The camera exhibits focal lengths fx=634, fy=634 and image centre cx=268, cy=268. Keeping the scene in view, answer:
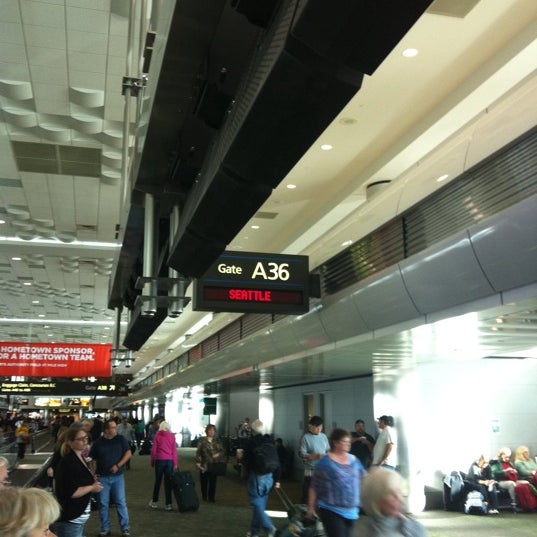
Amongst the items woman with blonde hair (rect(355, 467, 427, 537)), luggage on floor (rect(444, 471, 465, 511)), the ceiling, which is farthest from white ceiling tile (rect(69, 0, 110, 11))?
luggage on floor (rect(444, 471, 465, 511))

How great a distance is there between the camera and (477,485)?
1066 centimetres

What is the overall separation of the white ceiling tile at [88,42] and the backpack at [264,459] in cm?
480

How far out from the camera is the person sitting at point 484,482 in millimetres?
10641

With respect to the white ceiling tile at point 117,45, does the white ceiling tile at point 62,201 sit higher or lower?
higher

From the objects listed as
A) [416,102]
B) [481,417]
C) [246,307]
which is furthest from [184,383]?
[416,102]

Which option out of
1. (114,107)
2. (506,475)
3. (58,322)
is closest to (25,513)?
(114,107)

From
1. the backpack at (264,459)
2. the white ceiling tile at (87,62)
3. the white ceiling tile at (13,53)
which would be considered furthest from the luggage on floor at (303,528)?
the white ceiling tile at (13,53)

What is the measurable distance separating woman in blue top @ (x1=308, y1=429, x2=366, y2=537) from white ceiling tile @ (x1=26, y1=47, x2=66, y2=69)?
480 centimetres

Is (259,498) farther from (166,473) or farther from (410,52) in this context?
(410,52)

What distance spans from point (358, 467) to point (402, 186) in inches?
126

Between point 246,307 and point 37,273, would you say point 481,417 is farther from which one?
point 37,273

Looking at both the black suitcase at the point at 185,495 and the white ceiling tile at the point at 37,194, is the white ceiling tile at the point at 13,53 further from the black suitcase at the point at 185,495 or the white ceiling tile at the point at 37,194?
the black suitcase at the point at 185,495

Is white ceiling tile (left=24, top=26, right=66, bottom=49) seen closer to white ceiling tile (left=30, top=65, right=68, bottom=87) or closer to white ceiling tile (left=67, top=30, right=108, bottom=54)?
white ceiling tile (left=67, top=30, right=108, bottom=54)

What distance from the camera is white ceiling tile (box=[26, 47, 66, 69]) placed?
6.53 metres
